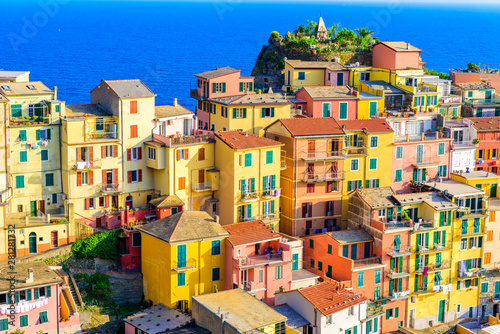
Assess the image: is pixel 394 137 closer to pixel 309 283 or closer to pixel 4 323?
pixel 309 283

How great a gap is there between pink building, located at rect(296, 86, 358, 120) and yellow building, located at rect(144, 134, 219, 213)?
11778 mm

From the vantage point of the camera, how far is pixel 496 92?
87.3m

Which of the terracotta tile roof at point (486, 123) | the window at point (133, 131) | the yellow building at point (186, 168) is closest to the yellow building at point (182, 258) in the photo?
the yellow building at point (186, 168)

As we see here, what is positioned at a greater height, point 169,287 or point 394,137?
point 394,137

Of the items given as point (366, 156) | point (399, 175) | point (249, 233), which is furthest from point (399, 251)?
point (249, 233)

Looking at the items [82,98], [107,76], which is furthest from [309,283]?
[107,76]

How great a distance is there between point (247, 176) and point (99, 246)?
39.3 ft

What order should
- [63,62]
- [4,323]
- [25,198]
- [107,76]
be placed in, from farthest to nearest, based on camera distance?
1. [63,62]
2. [107,76]
3. [25,198]
4. [4,323]

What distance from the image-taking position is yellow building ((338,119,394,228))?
2749 inches

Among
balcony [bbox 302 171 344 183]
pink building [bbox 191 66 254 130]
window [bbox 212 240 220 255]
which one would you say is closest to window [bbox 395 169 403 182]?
balcony [bbox 302 171 344 183]

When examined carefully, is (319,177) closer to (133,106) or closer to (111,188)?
(133,106)

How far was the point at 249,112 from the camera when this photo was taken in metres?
71.1

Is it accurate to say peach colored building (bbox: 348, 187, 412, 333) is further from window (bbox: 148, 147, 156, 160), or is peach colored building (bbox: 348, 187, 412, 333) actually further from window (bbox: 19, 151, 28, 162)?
window (bbox: 19, 151, 28, 162)

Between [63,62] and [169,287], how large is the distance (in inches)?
4793
